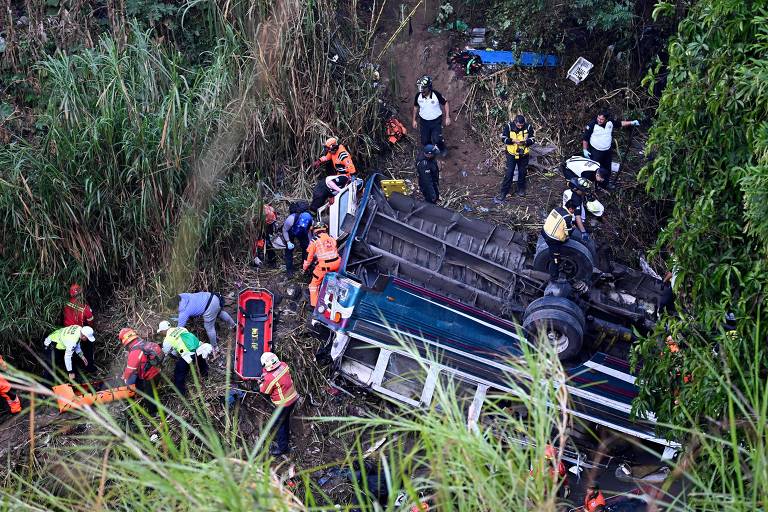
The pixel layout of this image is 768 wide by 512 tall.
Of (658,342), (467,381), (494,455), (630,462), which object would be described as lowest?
(630,462)

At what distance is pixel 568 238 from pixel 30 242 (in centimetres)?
575

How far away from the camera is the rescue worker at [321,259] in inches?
368

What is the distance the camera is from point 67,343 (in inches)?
344

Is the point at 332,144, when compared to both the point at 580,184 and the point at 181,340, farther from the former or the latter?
the point at 181,340

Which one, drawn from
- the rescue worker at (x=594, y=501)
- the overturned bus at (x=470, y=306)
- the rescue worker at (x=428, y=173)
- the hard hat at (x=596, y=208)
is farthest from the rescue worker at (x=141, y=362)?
the hard hat at (x=596, y=208)

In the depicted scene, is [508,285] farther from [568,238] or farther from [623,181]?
[623,181]

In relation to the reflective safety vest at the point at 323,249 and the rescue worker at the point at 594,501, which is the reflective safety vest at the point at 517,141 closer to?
the reflective safety vest at the point at 323,249

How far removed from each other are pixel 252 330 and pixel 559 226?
3447 millimetres

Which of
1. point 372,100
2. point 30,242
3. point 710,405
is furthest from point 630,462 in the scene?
point 30,242

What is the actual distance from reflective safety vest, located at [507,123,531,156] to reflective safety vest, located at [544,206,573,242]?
2256 millimetres

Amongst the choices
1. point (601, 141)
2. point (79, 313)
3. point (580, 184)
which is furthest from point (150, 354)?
point (601, 141)

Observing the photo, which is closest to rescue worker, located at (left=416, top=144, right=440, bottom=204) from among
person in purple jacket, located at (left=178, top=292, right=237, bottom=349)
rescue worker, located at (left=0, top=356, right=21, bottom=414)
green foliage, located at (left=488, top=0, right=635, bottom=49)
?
green foliage, located at (left=488, top=0, right=635, bottom=49)

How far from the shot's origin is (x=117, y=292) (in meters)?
9.86

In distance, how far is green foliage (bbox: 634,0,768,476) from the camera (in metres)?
5.67
